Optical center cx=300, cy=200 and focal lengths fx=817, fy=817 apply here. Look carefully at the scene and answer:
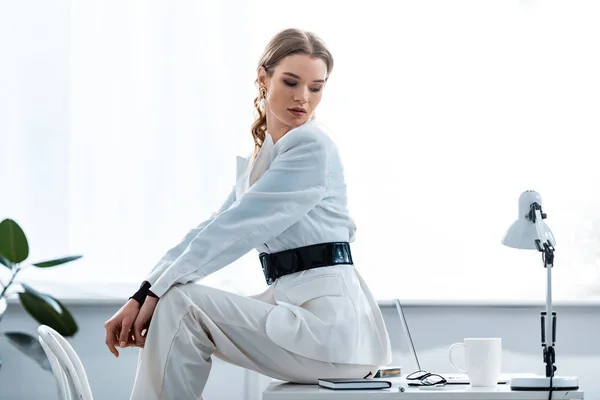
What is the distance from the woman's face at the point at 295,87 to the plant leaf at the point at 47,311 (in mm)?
1272

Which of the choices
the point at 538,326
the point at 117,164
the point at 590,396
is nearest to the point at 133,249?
the point at 117,164

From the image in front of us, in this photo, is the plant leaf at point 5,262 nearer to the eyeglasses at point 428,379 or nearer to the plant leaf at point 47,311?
the plant leaf at point 47,311

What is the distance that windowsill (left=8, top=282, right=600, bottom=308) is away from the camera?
2.91 m

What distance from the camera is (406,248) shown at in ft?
9.94

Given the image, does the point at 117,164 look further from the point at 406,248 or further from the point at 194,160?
the point at 406,248

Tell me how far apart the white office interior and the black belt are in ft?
4.05

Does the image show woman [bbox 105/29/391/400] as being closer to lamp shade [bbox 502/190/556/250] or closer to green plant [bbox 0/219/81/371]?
lamp shade [bbox 502/190/556/250]

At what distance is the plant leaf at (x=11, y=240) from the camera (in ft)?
9.17

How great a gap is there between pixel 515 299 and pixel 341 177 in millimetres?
1354

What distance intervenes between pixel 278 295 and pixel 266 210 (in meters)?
0.19

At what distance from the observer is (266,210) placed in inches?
66.2

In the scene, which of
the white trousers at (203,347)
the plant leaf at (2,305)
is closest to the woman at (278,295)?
the white trousers at (203,347)

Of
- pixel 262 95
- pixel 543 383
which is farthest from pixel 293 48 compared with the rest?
pixel 543 383

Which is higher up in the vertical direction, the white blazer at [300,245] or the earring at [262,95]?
the earring at [262,95]
